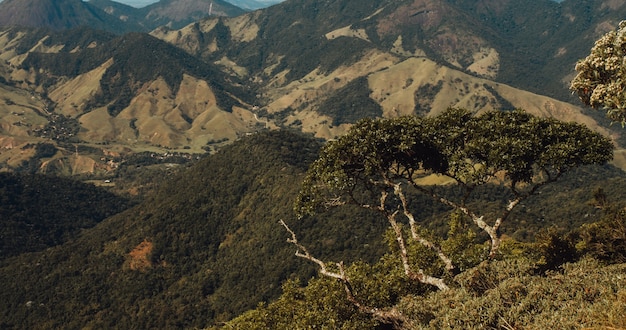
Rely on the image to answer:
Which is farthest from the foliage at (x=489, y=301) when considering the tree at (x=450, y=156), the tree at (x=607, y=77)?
the tree at (x=607, y=77)

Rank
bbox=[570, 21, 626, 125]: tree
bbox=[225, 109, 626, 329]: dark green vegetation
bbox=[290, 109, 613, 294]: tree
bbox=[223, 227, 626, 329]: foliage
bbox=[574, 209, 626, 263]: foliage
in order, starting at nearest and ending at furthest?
1. bbox=[223, 227, 626, 329]: foliage
2. bbox=[225, 109, 626, 329]: dark green vegetation
3. bbox=[570, 21, 626, 125]: tree
4. bbox=[290, 109, 613, 294]: tree
5. bbox=[574, 209, 626, 263]: foliage

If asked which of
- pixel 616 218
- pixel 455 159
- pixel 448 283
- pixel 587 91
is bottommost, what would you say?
pixel 448 283

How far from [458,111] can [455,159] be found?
5186 mm

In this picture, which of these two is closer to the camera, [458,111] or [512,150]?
[512,150]

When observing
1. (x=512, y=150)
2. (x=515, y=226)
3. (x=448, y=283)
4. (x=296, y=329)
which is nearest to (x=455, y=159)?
(x=512, y=150)

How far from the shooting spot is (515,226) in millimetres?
194875

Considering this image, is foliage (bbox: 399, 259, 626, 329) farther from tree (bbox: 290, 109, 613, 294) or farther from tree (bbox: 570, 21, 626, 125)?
tree (bbox: 570, 21, 626, 125)

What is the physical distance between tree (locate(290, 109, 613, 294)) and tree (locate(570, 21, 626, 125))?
119 inches

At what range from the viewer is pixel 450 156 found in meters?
37.4

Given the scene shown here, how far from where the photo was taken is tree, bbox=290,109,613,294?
3466 cm

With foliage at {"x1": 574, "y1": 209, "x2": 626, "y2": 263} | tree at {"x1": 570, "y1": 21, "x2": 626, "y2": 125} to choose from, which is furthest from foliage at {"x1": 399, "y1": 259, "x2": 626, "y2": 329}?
tree at {"x1": 570, "y1": 21, "x2": 626, "y2": 125}

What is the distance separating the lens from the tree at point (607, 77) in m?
31.4

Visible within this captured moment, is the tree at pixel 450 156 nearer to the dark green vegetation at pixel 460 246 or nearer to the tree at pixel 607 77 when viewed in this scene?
the dark green vegetation at pixel 460 246

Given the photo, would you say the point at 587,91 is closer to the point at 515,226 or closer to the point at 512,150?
the point at 512,150
